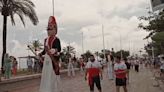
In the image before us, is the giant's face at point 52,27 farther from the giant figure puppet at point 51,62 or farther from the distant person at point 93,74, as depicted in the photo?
the distant person at point 93,74

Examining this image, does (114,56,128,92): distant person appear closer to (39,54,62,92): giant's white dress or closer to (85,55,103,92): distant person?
(85,55,103,92): distant person

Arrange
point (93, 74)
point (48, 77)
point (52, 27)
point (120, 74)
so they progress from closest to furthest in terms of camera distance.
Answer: point (48, 77) < point (52, 27) < point (120, 74) < point (93, 74)

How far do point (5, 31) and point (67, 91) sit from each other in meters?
19.4

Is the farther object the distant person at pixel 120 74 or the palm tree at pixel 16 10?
the palm tree at pixel 16 10

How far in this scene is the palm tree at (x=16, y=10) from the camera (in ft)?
131

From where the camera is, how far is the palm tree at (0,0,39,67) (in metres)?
40.0

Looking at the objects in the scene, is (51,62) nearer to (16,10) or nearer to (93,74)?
(93,74)

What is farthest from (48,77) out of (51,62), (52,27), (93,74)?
(93,74)

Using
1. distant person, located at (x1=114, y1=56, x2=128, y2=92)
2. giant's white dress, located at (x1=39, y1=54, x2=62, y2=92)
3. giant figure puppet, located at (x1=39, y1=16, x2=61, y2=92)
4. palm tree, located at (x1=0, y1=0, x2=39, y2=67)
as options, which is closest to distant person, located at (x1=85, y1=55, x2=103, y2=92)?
distant person, located at (x1=114, y1=56, x2=128, y2=92)

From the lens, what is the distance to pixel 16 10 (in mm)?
40812

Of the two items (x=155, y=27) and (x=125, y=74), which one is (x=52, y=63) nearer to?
(x=125, y=74)

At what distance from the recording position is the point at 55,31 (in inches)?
360

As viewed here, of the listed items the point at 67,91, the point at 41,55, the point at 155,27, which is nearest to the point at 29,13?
the point at 155,27

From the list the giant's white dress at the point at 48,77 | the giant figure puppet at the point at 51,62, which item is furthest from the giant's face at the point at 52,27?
the giant's white dress at the point at 48,77
